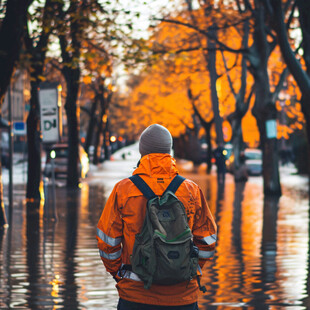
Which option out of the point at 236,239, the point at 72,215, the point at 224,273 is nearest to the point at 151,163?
the point at 224,273

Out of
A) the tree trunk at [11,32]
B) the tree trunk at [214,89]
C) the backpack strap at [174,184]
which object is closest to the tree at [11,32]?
the tree trunk at [11,32]

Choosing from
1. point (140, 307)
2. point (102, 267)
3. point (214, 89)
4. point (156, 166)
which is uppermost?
point (214, 89)

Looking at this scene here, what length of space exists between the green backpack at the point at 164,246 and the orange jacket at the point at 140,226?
0.08 meters

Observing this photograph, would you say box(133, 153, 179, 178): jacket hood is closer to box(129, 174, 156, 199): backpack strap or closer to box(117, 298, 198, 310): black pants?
box(129, 174, 156, 199): backpack strap

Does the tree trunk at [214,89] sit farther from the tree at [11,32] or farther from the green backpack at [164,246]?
the green backpack at [164,246]

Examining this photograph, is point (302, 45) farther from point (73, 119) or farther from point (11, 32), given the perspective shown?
point (73, 119)

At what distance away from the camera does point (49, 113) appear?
18859 millimetres

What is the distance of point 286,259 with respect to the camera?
1271 centimetres

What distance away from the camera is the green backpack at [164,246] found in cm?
→ 453

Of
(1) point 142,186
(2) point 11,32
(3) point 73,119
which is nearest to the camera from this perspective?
(1) point 142,186

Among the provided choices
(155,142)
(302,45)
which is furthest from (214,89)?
(155,142)

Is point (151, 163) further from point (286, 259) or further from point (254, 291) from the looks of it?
point (286, 259)

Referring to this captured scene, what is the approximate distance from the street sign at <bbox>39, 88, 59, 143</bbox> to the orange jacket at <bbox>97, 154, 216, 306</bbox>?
14.0 metres

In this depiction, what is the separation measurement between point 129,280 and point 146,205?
41 cm
